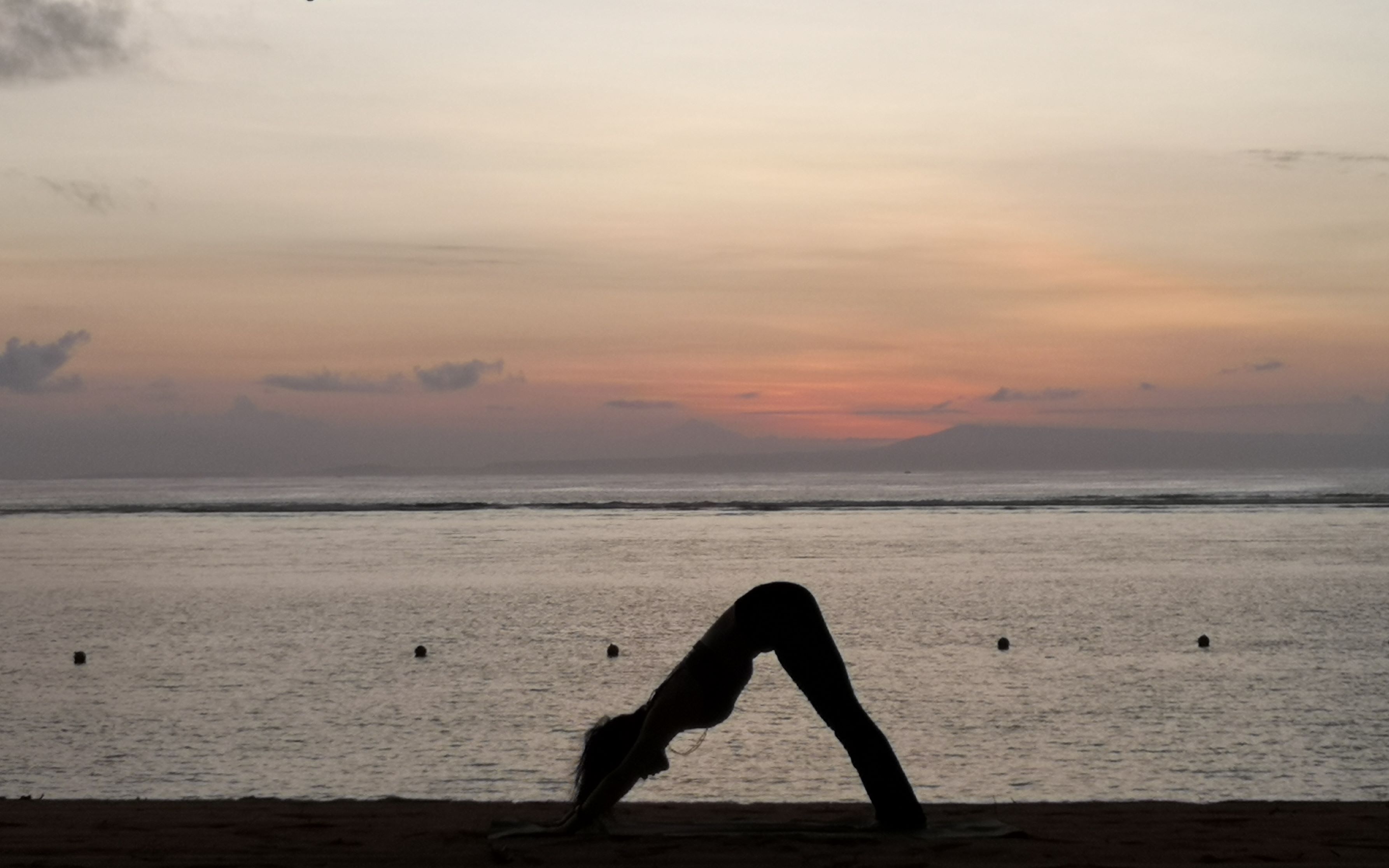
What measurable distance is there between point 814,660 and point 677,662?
69.6ft

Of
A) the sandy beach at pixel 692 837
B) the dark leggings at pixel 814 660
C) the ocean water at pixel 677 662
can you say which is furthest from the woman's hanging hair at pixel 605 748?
the ocean water at pixel 677 662

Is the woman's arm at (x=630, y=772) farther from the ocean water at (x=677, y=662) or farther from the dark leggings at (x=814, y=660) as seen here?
the ocean water at (x=677, y=662)

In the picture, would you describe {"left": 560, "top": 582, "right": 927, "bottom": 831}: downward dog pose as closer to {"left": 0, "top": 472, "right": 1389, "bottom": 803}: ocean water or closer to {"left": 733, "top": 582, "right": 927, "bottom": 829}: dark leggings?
{"left": 733, "top": 582, "right": 927, "bottom": 829}: dark leggings

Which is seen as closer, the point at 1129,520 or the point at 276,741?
the point at 276,741

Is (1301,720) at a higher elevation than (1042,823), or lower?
lower

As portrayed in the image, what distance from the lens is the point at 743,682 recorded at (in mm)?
7742

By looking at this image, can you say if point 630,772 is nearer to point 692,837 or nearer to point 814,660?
point 692,837

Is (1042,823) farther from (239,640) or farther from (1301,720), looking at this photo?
(239,640)

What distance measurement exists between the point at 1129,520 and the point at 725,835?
281 feet

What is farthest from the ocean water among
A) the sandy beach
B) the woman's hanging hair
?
the woman's hanging hair

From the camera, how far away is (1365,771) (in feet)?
55.7

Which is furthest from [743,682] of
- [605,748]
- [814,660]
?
[605,748]

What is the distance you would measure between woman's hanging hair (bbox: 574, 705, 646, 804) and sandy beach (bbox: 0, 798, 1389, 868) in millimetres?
340

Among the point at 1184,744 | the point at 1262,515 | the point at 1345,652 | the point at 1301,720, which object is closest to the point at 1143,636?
the point at 1345,652
